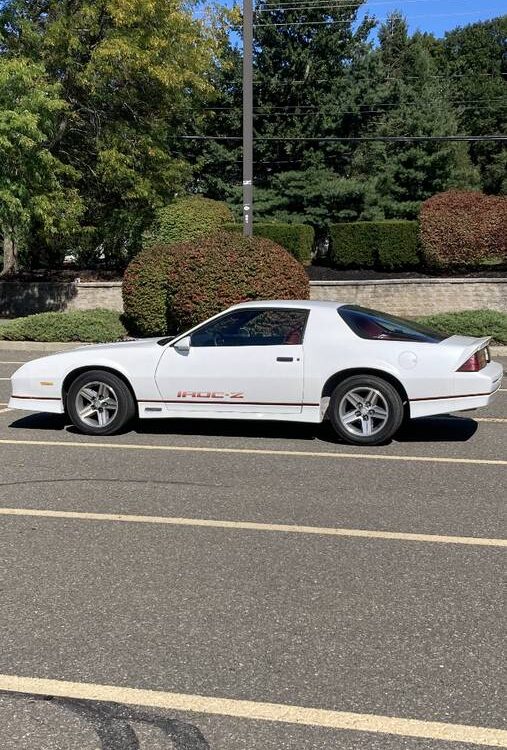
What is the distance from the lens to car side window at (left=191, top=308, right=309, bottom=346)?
801cm

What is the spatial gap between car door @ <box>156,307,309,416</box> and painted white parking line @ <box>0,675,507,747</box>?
4.73 m

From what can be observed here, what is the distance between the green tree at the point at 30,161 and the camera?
17.8 metres

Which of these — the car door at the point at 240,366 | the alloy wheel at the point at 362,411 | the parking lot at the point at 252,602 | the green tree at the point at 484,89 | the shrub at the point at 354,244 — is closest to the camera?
the parking lot at the point at 252,602

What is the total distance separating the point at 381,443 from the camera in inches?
304

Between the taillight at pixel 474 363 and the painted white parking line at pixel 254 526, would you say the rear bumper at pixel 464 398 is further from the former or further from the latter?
the painted white parking line at pixel 254 526

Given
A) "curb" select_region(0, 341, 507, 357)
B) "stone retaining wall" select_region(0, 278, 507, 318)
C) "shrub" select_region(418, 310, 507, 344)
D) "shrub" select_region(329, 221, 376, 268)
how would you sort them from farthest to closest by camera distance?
1. "shrub" select_region(329, 221, 376, 268)
2. "stone retaining wall" select_region(0, 278, 507, 318)
3. "curb" select_region(0, 341, 507, 357)
4. "shrub" select_region(418, 310, 507, 344)

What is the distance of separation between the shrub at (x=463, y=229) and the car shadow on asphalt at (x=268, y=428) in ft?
45.9

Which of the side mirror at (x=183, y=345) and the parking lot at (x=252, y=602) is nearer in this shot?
the parking lot at (x=252, y=602)

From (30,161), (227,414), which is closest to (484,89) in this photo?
(30,161)

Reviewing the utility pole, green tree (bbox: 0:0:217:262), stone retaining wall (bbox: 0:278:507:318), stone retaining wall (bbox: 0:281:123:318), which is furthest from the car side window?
stone retaining wall (bbox: 0:281:123:318)

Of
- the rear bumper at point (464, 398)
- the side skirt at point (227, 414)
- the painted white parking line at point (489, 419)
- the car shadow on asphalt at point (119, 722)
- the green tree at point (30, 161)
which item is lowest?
the car shadow on asphalt at point (119, 722)

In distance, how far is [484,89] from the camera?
55188mm

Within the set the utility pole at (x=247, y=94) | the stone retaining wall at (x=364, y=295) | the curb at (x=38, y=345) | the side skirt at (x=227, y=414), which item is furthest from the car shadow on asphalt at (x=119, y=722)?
the stone retaining wall at (x=364, y=295)

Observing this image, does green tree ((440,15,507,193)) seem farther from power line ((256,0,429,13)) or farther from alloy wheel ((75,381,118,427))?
alloy wheel ((75,381,118,427))
